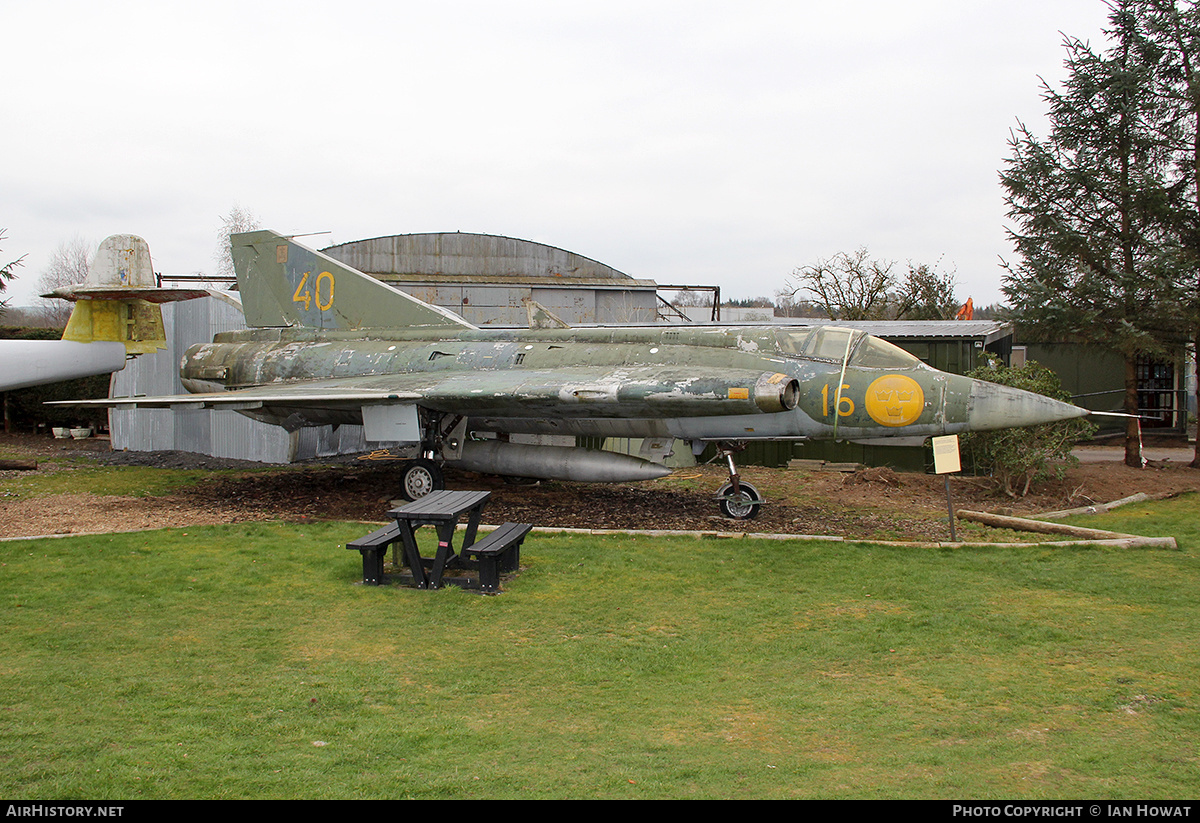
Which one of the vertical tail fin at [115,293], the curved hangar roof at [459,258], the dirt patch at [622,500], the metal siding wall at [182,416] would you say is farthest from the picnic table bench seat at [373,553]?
the curved hangar roof at [459,258]

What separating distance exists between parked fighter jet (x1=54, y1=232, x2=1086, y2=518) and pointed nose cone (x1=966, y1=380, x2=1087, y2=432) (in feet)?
0.06

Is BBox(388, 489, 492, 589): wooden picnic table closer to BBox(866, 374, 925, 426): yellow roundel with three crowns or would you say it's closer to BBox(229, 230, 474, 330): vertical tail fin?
BBox(866, 374, 925, 426): yellow roundel with three crowns

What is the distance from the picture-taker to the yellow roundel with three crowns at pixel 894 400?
36.1 feet

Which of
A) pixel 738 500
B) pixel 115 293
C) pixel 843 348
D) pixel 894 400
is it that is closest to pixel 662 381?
pixel 738 500

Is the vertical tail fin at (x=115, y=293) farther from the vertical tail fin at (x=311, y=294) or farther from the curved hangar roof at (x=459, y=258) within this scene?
the curved hangar roof at (x=459, y=258)

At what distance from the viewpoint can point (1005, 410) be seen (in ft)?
35.9

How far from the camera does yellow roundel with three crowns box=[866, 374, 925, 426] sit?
1102 cm

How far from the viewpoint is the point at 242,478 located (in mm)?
16188

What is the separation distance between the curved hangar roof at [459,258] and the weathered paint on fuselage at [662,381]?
2070cm

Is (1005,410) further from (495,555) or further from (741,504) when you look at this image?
(495,555)

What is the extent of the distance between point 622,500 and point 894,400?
15.4 ft

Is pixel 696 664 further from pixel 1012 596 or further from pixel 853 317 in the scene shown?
pixel 853 317

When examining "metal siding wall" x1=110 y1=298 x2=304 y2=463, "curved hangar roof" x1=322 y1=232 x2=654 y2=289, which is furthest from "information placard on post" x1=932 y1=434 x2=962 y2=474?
"curved hangar roof" x1=322 y1=232 x2=654 y2=289
